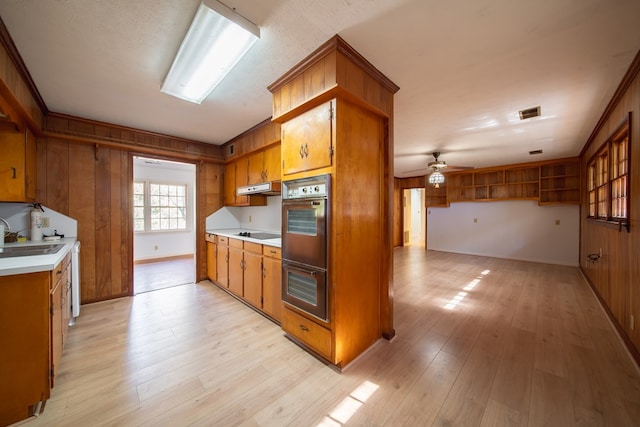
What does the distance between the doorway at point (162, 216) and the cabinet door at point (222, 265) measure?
63.8 inches

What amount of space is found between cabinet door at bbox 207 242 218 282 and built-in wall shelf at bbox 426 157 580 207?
20.7 feet

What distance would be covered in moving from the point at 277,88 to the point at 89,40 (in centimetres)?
137

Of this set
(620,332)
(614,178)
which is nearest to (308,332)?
(620,332)

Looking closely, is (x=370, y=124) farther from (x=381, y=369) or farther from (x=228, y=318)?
(x=228, y=318)

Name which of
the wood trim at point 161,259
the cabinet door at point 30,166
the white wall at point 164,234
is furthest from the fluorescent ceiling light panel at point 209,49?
the wood trim at point 161,259

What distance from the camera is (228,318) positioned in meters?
2.73

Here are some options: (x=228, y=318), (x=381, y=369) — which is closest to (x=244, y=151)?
(x=228, y=318)

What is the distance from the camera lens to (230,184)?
4.26 m

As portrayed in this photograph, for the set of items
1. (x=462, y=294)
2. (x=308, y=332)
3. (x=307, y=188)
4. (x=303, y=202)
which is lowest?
(x=462, y=294)

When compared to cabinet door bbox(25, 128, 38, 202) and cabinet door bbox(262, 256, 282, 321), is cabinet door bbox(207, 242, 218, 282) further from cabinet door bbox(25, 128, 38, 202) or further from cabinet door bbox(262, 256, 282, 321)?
cabinet door bbox(25, 128, 38, 202)

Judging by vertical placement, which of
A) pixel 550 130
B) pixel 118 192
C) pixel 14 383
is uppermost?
pixel 550 130

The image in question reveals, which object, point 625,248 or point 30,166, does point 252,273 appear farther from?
point 625,248

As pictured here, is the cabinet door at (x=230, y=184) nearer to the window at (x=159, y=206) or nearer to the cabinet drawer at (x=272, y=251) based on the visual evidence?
the cabinet drawer at (x=272, y=251)

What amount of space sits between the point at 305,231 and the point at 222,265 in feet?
7.36
